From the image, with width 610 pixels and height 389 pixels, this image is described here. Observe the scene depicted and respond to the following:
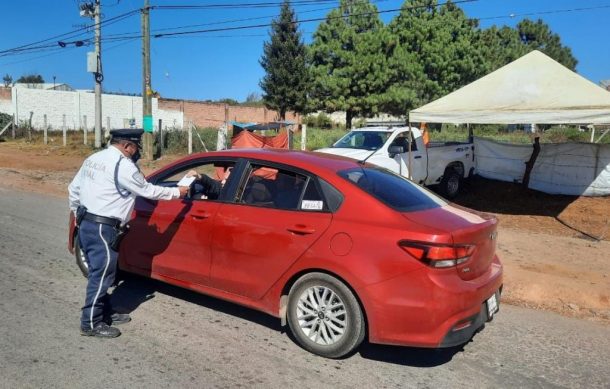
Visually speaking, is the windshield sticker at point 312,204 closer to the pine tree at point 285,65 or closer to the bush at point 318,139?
the bush at point 318,139

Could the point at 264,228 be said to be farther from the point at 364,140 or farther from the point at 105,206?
the point at 364,140

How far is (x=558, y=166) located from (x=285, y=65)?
2907cm

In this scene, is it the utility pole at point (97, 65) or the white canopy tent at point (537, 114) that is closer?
the white canopy tent at point (537, 114)

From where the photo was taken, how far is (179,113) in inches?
1815

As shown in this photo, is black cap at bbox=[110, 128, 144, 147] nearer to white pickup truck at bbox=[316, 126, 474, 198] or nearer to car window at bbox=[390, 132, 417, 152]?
white pickup truck at bbox=[316, 126, 474, 198]

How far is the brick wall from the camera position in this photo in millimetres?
49216

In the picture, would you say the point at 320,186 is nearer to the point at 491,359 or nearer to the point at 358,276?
the point at 358,276

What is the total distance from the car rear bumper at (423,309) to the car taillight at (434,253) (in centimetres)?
6

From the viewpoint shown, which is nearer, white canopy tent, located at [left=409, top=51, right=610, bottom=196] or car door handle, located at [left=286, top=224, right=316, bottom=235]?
car door handle, located at [left=286, top=224, right=316, bottom=235]

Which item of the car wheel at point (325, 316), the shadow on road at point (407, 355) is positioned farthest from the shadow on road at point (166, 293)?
the shadow on road at point (407, 355)

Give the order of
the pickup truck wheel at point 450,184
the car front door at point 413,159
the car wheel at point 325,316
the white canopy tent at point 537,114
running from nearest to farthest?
the car wheel at point 325,316, the white canopy tent at point 537,114, the car front door at point 413,159, the pickup truck wheel at point 450,184

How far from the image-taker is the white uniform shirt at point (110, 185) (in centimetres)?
425

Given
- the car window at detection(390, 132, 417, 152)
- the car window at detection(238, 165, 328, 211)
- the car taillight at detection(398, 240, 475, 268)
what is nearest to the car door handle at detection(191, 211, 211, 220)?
the car window at detection(238, 165, 328, 211)

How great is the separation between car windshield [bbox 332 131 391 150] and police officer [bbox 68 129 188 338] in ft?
28.6
